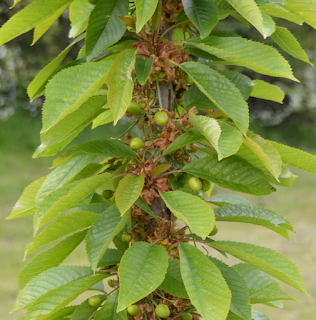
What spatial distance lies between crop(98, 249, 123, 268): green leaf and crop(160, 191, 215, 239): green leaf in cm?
16

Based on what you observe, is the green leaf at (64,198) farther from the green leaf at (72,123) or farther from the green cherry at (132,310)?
the green cherry at (132,310)

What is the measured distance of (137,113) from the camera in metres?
0.58

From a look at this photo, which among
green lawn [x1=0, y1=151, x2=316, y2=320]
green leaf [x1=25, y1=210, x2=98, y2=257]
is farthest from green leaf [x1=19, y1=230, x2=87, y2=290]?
green lawn [x1=0, y1=151, x2=316, y2=320]

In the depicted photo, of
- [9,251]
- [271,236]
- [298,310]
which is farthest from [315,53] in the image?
[9,251]

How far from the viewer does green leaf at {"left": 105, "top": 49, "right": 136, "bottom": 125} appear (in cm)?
46

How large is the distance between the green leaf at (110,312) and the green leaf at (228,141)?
0.86ft

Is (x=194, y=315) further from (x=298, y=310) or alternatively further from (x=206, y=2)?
(x=298, y=310)

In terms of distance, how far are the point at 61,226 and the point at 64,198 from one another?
76 millimetres

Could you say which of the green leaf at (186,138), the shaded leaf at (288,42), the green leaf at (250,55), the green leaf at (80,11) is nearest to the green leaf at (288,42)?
the shaded leaf at (288,42)

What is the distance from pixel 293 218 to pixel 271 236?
0.44 m

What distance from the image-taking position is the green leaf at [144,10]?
482mm

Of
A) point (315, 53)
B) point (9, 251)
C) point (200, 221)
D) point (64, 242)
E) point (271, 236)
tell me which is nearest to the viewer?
point (200, 221)

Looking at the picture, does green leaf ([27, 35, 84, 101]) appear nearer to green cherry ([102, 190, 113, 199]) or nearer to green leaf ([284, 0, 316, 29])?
green cherry ([102, 190, 113, 199])

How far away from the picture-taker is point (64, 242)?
0.59m
